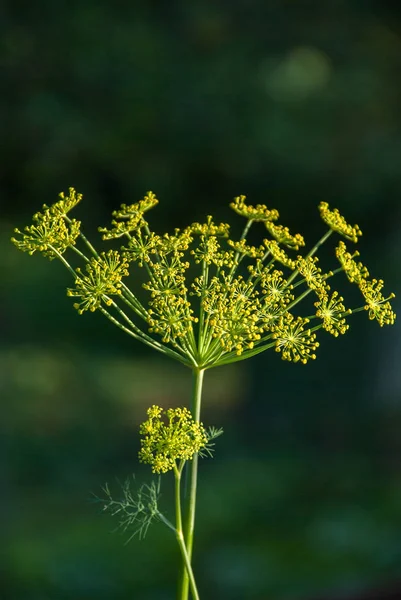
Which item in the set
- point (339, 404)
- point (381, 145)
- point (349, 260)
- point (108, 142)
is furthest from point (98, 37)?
point (349, 260)

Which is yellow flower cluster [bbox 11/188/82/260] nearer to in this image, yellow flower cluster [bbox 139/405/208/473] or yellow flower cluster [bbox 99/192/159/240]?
yellow flower cluster [bbox 99/192/159/240]

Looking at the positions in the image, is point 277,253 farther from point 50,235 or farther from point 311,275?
point 50,235

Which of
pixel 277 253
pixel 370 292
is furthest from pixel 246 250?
pixel 370 292

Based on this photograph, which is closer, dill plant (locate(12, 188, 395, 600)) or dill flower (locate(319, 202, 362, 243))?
dill plant (locate(12, 188, 395, 600))

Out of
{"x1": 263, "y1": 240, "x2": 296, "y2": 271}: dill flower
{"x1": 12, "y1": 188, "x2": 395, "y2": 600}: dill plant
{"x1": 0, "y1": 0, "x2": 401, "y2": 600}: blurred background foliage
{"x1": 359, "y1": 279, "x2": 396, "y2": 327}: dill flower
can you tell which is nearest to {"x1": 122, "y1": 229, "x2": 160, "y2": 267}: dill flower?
{"x1": 12, "y1": 188, "x2": 395, "y2": 600}: dill plant

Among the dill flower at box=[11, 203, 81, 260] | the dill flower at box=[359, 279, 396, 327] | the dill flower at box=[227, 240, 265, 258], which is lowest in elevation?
the dill flower at box=[359, 279, 396, 327]

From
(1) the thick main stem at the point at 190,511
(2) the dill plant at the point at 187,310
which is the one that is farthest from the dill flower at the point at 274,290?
(1) the thick main stem at the point at 190,511

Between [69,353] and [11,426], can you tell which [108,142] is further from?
[69,353]
